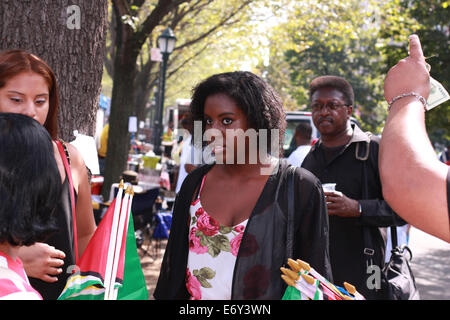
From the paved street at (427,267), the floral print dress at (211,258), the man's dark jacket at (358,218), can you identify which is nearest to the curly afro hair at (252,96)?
the floral print dress at (211,258)

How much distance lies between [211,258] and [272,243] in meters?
0.29

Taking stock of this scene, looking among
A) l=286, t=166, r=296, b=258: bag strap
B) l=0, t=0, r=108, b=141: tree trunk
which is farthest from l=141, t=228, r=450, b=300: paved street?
l=286, t=166, r=296, b=258: bag strap

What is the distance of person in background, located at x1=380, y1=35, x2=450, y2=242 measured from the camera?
1.29 m

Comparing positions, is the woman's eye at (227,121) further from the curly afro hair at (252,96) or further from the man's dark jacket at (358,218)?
the man's dark jacket at (358,218)

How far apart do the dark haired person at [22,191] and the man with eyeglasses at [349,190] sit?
2.01m

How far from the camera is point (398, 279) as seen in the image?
3.28 m

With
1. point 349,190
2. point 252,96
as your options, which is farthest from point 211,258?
point 349,190

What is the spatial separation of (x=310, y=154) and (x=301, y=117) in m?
8.33

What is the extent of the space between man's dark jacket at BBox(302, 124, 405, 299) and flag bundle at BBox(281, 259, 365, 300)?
5.09ft

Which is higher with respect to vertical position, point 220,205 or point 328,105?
point 328,105

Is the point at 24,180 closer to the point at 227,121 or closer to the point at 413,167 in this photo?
the point at 413,167

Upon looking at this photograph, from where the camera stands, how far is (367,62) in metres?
36.0
